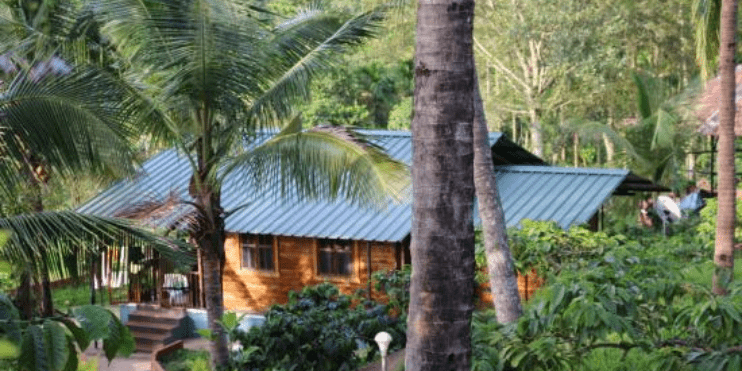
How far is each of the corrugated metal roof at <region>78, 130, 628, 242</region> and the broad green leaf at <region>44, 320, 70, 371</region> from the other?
12.2 metres

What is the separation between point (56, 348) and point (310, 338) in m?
7.63

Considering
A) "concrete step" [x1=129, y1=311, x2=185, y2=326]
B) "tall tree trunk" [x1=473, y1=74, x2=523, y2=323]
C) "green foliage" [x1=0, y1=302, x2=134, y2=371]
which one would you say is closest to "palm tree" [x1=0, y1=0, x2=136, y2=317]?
"green foliage" [x1=0, y1=302, x2=134, y2=371]

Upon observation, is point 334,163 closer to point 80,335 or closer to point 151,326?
point 80,335

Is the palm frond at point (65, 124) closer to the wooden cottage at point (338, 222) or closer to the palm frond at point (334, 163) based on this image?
the palm frond at point (334, 163)

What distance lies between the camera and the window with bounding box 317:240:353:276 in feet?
60.3

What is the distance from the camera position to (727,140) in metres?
12.1

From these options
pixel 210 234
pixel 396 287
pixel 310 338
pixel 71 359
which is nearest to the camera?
pixel 71 359

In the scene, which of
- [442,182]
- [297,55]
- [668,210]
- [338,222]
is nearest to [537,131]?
[668,210]

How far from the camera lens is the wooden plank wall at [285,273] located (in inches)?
709

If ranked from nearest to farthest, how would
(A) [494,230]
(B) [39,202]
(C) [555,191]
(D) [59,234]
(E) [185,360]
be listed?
1. (D) [59,234]
2. (A) [494,230]
3. (B) [39,202]
4. (E) [185,360]
5. (C) [555,191]

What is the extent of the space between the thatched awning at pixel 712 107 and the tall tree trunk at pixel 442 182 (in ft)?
50.2

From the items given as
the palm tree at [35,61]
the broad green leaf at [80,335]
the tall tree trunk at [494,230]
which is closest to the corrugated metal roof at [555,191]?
the tall tree trunk at [494,230]

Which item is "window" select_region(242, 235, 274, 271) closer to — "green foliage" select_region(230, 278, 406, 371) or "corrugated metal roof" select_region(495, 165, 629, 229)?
"corrugated metal roof" select_region(495, 165, 629, 229)

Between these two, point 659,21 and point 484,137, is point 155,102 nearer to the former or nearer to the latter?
point 484,137
